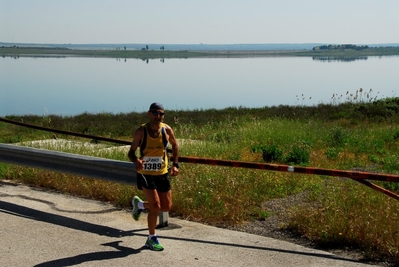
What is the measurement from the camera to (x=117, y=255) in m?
6.56

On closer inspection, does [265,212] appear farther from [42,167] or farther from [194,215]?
[42,167]

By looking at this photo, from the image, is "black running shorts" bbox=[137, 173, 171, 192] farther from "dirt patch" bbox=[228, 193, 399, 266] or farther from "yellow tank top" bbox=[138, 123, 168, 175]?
"dirt patch" bbox=[228, 193, 399, 266]

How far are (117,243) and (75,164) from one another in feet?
7.60

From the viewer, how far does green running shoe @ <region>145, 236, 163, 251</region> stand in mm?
6703

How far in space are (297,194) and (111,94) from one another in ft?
244

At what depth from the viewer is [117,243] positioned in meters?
7.00

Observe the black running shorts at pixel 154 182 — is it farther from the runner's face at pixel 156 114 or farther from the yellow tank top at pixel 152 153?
the runner's face at pixel 156 114

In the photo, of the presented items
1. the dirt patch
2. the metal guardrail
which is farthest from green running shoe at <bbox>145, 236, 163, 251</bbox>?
the dirt patch

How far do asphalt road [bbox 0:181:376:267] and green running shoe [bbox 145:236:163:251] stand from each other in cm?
7

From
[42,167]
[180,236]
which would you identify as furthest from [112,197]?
[180,236]

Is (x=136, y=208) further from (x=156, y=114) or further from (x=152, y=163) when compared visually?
(x=156, y=114)

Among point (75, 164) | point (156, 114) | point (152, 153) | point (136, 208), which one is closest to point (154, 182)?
point (152, 153)

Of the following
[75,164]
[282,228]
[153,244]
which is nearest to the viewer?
[153,244]

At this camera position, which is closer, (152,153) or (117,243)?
(152,153)
